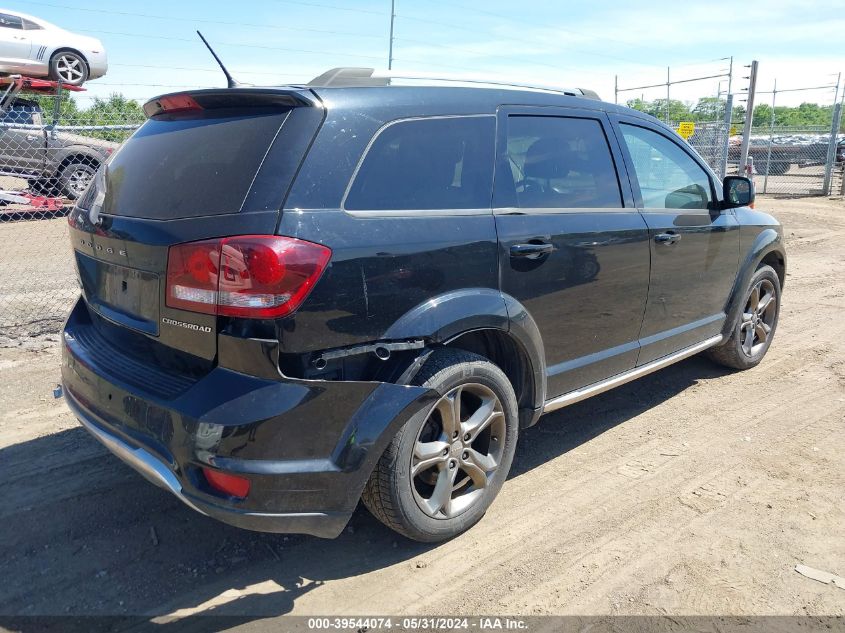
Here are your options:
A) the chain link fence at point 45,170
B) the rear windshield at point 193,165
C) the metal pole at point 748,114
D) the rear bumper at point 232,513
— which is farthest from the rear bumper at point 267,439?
the metal pole at point 748,114

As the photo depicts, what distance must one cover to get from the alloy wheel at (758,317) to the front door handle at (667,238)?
1.36m

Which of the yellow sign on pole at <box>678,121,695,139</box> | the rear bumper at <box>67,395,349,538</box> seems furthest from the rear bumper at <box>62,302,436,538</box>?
the yellow sign on pole at <box>678,121,695,139</box>

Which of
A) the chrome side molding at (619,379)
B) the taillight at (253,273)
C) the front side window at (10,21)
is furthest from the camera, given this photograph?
the front side window at (10,21)

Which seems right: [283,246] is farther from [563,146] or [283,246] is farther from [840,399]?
[840,399]

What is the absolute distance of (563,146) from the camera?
3.70m

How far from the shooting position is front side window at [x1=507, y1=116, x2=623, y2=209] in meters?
3.39

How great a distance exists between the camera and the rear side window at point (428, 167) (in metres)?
2.76

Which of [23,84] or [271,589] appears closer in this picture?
[271,589]

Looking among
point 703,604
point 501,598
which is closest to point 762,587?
point 703,604

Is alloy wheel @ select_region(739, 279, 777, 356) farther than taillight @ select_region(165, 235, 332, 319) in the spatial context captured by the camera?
Yes

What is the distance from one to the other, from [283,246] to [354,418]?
2.23ft

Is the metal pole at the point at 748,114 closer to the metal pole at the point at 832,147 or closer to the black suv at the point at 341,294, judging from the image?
the metal pole at the point at 832,147

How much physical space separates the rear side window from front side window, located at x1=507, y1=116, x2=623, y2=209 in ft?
0.71

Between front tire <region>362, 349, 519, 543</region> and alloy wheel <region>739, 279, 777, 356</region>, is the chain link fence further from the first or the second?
alloy wheel <region>739, 279, 777, 356</region>
